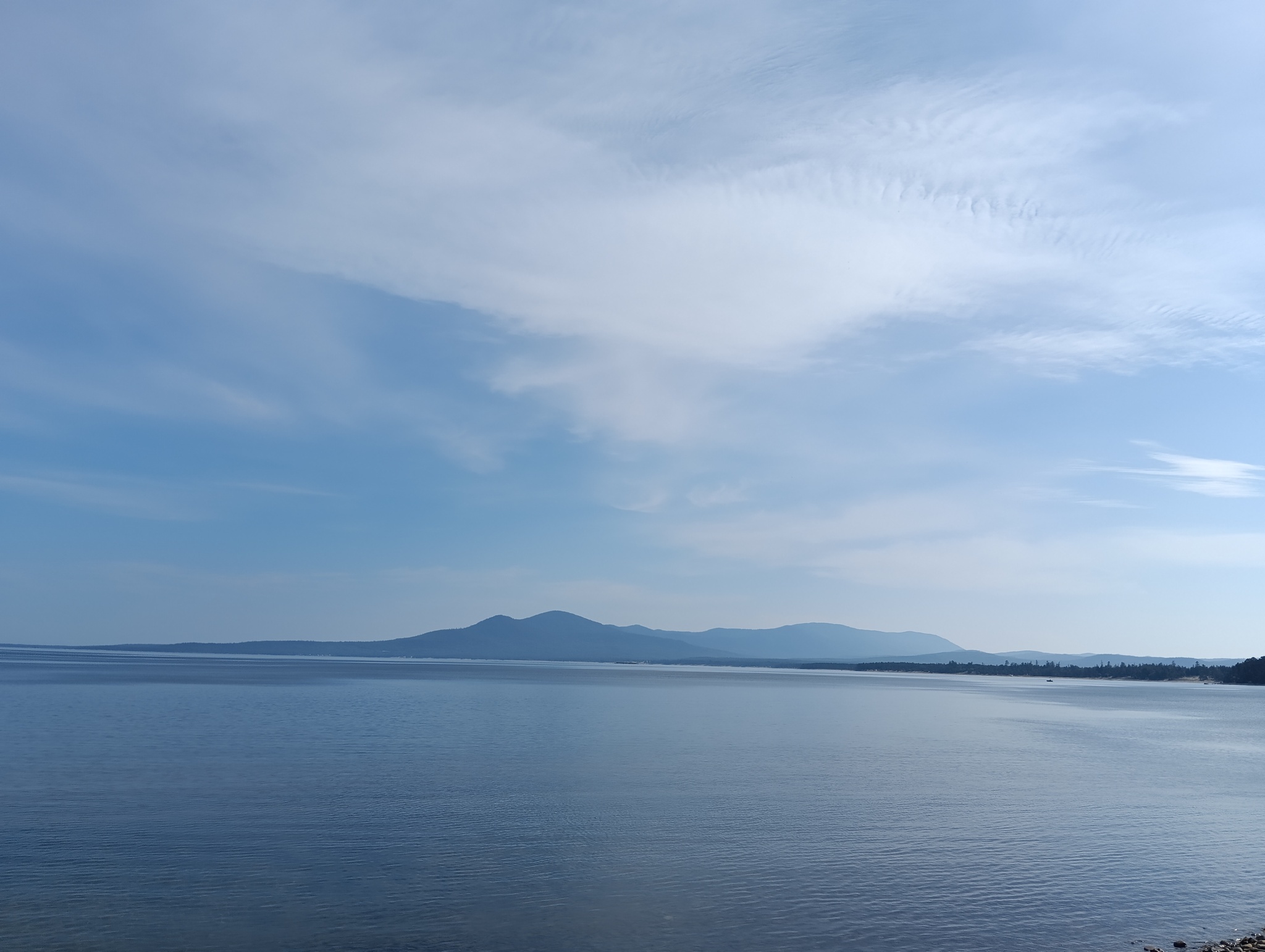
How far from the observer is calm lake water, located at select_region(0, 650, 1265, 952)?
1739 centimetres

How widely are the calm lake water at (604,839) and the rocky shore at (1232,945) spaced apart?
2.01ft

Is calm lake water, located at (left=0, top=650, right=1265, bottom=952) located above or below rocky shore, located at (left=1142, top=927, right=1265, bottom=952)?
above

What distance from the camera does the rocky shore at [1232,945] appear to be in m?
16.3

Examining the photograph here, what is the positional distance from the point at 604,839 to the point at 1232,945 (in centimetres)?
1393

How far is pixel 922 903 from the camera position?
19.3 meters

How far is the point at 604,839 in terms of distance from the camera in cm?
2428

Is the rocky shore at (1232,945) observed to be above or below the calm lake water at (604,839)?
below

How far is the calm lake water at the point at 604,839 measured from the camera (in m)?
17.4

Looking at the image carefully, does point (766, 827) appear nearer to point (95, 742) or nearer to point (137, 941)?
point (137, 941)

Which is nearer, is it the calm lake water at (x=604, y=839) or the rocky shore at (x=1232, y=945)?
the rocky shore at (x=1232, y=945)

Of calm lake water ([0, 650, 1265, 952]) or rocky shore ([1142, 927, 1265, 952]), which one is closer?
rocky shore ([1142, 927, 1265, 952])

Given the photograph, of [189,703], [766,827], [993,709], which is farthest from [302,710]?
[993,709]

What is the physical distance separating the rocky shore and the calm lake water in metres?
0.61

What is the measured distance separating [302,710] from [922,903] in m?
55.9
